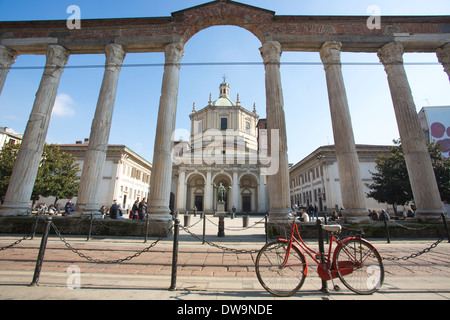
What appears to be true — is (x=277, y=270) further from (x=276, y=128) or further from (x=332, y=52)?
(x=332, y=52)

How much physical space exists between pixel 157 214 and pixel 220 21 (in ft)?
32.2

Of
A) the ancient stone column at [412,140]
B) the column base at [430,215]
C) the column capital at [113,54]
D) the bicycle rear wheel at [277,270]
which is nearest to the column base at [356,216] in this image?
the column base at [430,215]

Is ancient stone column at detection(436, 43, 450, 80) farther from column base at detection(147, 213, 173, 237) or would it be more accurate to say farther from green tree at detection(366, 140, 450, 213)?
column base at detection(147, 213, 173, 237)

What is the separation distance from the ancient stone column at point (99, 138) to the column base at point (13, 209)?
2.37 metres

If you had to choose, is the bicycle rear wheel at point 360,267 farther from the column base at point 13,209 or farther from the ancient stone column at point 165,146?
the column base at point 13,209

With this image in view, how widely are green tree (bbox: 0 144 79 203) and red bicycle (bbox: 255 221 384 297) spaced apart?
25204 mm

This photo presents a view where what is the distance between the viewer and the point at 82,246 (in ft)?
19.5

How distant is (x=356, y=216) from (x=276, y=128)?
176 inches

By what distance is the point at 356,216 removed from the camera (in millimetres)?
7676

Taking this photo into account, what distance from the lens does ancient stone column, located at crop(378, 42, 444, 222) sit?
7.96 m

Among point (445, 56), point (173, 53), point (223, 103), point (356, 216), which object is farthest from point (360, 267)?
point (223, 103)

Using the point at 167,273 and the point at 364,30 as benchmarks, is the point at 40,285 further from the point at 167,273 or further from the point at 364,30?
the point at 364,30

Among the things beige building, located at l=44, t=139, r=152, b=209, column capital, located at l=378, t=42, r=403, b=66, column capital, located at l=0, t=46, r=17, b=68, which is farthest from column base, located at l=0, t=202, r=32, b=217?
beige building, located at l=44, t=139, r=152, b=209

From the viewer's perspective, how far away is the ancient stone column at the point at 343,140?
7.80m
